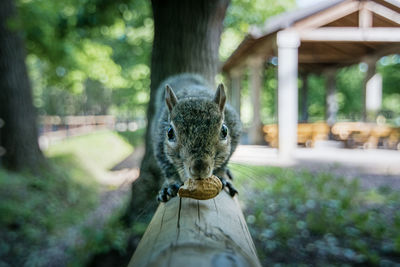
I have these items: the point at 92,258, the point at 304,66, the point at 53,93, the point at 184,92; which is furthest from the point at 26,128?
the point at 53,93

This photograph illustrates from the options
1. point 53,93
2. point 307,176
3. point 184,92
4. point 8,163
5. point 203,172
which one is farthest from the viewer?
point 53,93

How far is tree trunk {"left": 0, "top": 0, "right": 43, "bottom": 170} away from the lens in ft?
20.4

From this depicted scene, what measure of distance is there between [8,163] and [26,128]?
31.1 inches

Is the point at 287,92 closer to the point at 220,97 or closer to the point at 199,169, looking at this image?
the point at 220,97

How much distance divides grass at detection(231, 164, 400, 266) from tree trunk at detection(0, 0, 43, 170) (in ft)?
15.2

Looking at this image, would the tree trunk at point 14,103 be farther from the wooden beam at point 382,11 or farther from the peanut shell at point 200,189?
the wooden beam at point 382,11

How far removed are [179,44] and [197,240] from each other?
2.62 meters

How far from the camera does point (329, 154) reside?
7539mm

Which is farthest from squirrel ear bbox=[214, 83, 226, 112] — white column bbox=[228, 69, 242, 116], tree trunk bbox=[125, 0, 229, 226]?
white column bbox=[228, 69, 242, 116]

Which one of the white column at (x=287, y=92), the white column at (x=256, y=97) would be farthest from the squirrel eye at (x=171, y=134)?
the white column at (x=256, y=97)

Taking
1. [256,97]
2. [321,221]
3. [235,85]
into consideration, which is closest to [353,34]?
[256,97]

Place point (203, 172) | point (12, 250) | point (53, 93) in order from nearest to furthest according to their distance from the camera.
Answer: point (203, 172) < point (12, 250) < point (53, 93)

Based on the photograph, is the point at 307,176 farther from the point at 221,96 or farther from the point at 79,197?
the point at 79,197

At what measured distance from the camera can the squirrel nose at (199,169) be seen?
4.34ft
